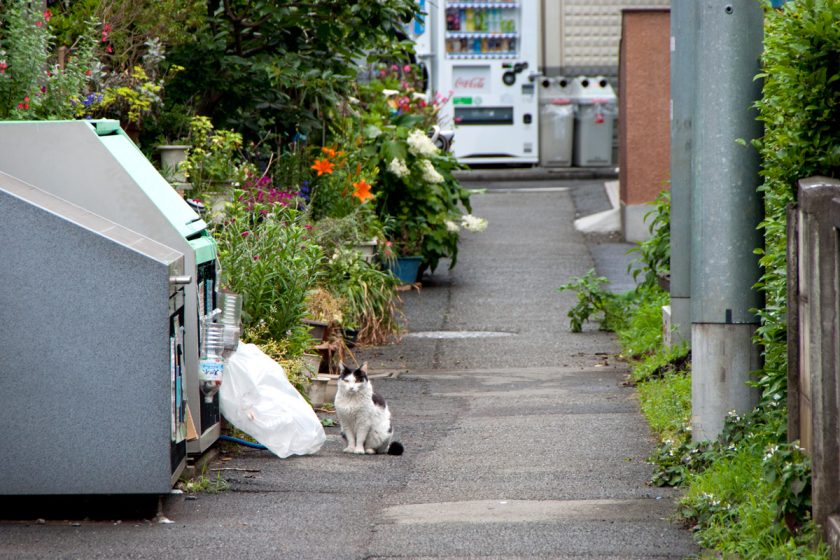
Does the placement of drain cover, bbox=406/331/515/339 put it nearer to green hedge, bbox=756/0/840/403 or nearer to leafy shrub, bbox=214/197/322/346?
leafy shrub, bbox=214/197/322/346

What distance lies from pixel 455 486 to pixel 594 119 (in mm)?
17486

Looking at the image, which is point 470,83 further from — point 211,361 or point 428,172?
point 211,361

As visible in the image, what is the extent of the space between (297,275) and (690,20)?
3074 mm

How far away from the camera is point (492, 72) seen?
2327 cm

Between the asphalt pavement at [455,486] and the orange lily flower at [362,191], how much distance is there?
1.47m

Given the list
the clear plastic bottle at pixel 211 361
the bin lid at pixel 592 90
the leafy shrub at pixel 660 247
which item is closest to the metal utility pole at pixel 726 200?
the clear plastic bottle at pixel 211 361

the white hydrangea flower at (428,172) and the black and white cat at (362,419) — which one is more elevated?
the white hydrangea flower at (428,172)

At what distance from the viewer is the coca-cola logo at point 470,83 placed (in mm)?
23234

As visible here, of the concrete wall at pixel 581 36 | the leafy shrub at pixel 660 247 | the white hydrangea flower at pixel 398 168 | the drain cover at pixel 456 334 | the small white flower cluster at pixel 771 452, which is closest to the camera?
the small white flower cluster at pixel 771 452

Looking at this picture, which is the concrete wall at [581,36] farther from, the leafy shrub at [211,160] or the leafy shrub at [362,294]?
the leafy shrub at [211,160]

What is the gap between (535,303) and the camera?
13.4 meters

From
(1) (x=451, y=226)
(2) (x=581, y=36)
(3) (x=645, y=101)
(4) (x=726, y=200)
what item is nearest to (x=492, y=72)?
(2) (x=581, y=36)

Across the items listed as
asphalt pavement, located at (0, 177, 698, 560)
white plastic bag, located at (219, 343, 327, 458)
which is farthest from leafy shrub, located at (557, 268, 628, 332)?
white plastic bag, located at (219, 343, 327, 458)

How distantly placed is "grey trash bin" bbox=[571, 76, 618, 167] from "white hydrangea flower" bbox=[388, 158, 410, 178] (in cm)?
1017
